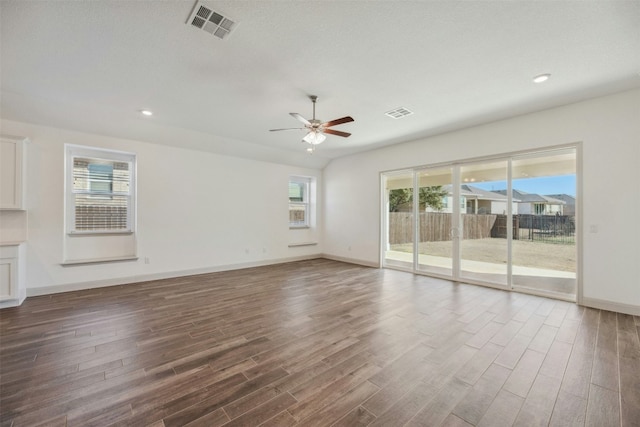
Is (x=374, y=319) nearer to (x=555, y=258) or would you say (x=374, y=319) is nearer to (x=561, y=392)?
(x=561, y=392)

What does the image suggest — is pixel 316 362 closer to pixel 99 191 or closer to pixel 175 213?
pixel 175 213

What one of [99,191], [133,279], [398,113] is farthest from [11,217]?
[398,113]

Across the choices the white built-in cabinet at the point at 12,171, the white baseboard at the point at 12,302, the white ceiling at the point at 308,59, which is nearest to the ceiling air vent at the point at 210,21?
the white ceiling at the point at 308,59

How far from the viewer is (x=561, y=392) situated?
1.94m

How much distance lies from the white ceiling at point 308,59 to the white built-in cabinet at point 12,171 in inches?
20.3

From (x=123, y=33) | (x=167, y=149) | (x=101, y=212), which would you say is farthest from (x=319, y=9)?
(x=101, y=212)

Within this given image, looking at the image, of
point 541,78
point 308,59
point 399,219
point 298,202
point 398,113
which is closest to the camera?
point 308,59

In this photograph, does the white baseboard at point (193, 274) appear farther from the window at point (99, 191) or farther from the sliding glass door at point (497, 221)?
the window at point (99, 191)

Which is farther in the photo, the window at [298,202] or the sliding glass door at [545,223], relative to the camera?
the window at [298,202]

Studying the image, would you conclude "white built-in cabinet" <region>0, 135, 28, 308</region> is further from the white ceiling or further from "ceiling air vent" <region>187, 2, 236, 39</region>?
"ceiling air vent" <region>187, 2, 236, 39</region>

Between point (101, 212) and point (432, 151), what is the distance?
6806 mm

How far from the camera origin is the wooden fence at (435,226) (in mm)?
4973

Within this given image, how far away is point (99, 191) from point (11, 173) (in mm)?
1212

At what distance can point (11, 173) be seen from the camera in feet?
12.3
